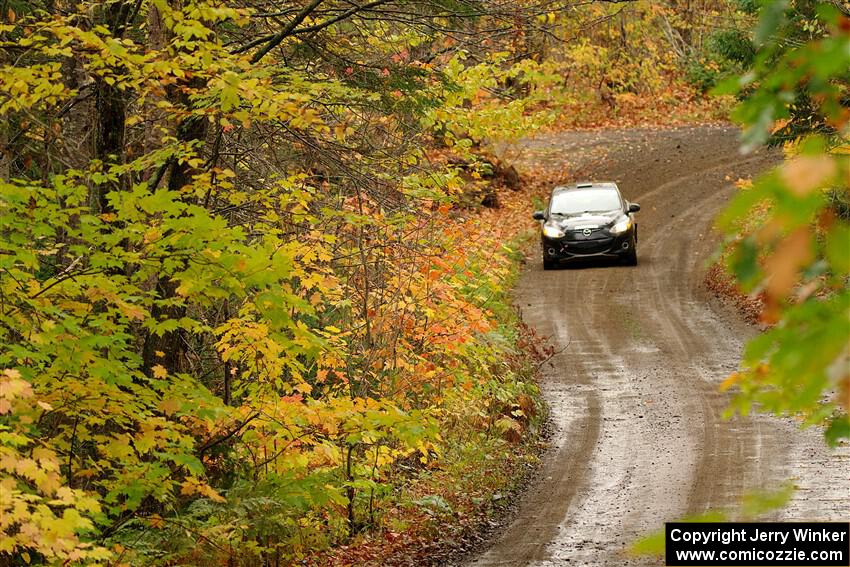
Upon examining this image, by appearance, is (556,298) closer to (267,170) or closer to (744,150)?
(267,170)

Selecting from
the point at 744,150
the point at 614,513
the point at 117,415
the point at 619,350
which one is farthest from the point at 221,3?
the point at 619,350

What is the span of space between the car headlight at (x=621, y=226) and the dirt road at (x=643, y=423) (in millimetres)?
1096

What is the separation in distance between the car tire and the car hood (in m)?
1.31

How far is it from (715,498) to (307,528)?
4457mm

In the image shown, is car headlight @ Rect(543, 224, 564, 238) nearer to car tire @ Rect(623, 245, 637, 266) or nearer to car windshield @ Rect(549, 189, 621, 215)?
car windshield @ Rect(549, 189, 621, 215)

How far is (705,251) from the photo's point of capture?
87.2 feet

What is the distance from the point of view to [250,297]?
9758 mm

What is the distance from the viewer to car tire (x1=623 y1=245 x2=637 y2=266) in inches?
997

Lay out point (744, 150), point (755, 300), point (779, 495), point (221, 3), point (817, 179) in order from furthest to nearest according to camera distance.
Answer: point (755, 300)
point (221, 3)
point (779, 495)
point (744, 150)
point (817, 179)

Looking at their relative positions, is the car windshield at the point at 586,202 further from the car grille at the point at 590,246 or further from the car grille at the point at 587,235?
the car grille at the point at 590,246

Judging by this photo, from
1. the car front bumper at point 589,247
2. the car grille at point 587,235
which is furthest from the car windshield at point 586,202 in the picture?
the car front bumper at point 589,247

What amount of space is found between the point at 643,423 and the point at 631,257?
37.1 feet

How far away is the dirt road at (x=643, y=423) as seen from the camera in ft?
34.8

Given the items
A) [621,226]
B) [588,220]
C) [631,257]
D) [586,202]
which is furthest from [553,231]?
[631,257]
